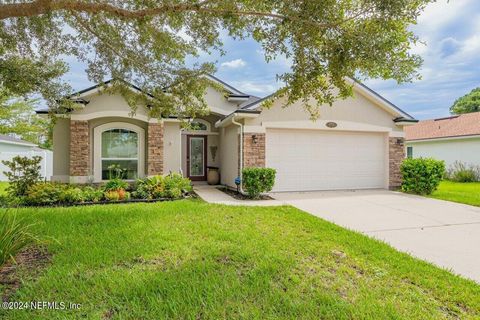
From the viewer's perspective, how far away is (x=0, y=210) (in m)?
7.45

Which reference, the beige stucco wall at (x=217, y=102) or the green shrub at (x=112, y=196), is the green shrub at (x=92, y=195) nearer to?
the green shrub at (x=112, y=196)

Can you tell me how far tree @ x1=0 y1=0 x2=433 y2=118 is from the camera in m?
5.27

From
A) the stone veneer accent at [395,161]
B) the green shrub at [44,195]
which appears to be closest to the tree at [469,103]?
the stone veneer accent at [395,161]

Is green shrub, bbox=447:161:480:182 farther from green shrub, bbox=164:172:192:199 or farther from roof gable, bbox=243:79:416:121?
green shrub, bbox=164:172:192:199

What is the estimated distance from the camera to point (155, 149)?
12266mm

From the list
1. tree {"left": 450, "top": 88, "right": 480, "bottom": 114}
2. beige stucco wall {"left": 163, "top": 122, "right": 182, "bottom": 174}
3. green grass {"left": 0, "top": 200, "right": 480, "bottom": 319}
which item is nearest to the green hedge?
beige stucco wall {"left": 163, "top": 122, "right": 182, "bottom": 174}

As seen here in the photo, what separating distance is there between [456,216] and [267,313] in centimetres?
748

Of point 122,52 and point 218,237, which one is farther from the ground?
point 122,52

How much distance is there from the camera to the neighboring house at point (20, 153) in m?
18.4

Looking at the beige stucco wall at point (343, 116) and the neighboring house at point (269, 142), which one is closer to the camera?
the neighboring house at point (269, 142)

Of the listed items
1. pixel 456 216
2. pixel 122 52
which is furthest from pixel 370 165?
pixel 122 52

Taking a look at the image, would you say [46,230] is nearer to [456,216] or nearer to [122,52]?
[122,52]

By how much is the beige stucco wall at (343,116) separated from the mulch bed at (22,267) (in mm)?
8165

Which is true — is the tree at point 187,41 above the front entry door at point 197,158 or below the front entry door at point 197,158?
above
